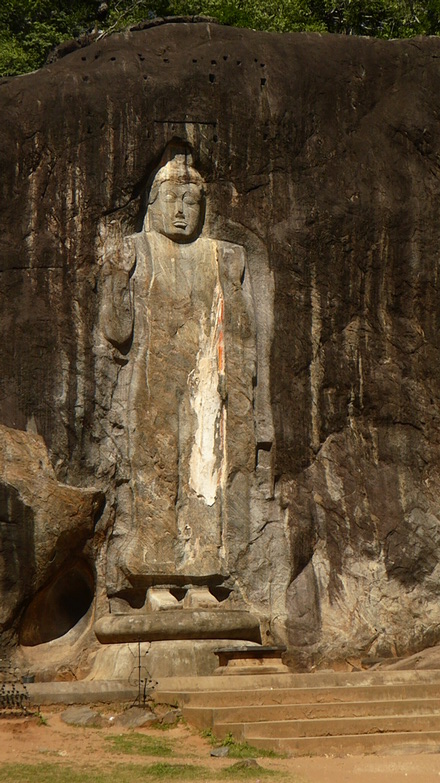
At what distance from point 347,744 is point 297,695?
109 cm

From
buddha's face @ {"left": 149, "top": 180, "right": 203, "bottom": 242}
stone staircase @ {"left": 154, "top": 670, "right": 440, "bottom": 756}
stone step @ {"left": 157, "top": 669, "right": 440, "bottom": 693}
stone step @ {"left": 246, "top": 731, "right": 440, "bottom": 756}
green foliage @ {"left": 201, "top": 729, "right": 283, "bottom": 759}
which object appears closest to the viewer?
green foliage @ {"left": 201, "top": 729, "right": 283, "bottom": 759}

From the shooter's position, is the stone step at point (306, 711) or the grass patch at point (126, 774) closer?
the grass patch at point (126, 774)

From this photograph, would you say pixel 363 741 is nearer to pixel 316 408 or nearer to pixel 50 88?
pixel 316 408

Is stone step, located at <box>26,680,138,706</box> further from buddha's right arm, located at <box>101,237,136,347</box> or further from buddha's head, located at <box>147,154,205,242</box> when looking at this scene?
buddha's head, located at <box>147,154,205,242</box>

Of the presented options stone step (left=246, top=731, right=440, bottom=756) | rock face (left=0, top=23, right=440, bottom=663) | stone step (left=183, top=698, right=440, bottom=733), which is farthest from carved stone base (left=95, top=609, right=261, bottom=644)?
stone step (left=246, top=731, right=440, bottom=756)

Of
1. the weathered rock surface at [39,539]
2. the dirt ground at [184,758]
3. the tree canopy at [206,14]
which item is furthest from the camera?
the tree canopy at [206,14]

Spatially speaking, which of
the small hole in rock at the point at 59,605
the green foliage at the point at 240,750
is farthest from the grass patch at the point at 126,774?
the small hole in rock at the point at 59,605

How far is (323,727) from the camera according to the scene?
13281 millimetres

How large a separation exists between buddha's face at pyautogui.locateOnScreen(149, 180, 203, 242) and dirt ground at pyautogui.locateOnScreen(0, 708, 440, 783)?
6661mm

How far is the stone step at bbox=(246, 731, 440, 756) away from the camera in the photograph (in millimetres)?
12945

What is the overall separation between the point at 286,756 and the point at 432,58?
33.5 feet

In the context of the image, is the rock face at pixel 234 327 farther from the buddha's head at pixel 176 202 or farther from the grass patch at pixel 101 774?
the grass patch at pixel 101 774

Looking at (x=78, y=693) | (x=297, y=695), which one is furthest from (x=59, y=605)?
(x=297, y=695)

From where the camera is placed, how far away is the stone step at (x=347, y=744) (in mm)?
12945
